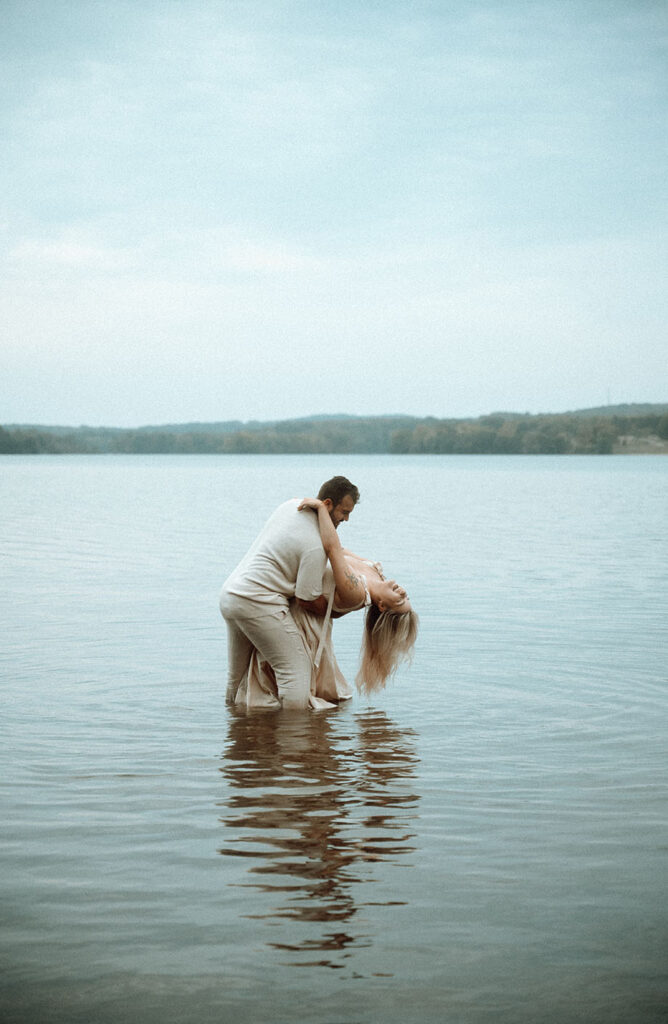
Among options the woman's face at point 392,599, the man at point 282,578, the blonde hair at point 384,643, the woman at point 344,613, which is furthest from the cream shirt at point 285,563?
the blonde hair at point 384,643

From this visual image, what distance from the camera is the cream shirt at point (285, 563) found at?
8.59m

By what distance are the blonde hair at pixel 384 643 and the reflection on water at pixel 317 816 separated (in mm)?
354

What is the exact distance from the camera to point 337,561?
8.59m

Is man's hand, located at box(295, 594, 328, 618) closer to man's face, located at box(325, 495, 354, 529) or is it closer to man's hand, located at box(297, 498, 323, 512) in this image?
man's face, located at box(325, 495, 354, 529)

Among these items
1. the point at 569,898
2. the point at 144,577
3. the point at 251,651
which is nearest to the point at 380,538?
the point at 144,577

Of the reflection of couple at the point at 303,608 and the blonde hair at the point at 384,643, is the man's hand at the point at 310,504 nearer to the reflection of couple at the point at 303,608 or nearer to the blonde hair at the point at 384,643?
the reflection of couple at the point at 303,608

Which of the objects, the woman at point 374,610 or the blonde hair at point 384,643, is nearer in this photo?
the woman at point 374,610

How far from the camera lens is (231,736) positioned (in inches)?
337

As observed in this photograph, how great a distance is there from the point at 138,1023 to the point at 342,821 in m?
2.46

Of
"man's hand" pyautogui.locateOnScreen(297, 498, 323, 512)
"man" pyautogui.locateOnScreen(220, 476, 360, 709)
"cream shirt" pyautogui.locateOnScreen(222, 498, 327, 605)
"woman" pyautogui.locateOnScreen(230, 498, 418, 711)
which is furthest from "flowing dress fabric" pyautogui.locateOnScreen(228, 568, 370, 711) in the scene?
"man's hand" pyautogui.locateOnScreen(297, 498, 323, 512)

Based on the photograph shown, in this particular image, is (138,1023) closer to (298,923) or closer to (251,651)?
(298,923)

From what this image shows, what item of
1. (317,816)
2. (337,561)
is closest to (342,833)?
(317,816)

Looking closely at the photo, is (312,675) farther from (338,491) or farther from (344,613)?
(338,491)

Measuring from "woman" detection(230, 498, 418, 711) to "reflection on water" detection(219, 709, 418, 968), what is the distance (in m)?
0.29
